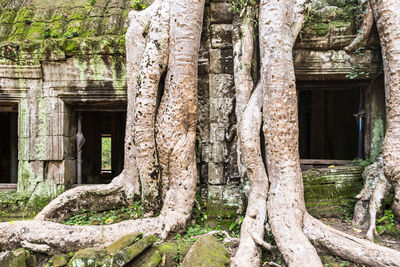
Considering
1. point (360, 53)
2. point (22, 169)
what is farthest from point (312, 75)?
point (22, 169)

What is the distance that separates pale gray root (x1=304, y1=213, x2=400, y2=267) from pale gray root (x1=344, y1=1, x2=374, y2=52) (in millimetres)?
2099

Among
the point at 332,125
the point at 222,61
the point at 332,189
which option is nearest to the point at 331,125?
the point at 332,125

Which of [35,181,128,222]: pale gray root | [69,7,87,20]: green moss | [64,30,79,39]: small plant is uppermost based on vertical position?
[69,7,87,20]: green moss

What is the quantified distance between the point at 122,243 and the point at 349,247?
1.83 metres

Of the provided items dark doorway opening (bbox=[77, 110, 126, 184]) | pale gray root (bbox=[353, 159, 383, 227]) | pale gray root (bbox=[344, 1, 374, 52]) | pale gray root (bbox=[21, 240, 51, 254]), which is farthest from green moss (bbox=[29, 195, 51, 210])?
pale gray root (bbox=[344, 1, 374, 52])

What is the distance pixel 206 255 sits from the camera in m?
1.90

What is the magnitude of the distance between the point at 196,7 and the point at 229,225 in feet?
7.83

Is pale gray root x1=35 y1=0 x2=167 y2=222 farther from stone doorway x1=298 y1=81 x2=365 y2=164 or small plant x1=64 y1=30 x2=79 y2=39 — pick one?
stone doorway x1=298 y1=81 x2=365 y2=164

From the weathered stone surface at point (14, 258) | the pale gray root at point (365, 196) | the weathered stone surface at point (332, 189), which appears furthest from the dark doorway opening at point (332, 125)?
the weathered stone surface at point (14, 258)

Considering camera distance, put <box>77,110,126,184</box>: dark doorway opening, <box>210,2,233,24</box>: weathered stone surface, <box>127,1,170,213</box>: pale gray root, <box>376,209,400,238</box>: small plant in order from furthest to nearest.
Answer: <box>77,110,126,184</box>: dark doorway opening → <box>210,2,233,24</box>: weathered stone surface → <box>127,1,170,213</box>: pale gray root → <box>376,209,400,238</box>: small plant

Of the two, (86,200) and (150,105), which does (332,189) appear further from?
(86,200)

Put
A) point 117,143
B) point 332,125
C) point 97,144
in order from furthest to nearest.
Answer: point 117,143 < point 332,125 < point 97,144

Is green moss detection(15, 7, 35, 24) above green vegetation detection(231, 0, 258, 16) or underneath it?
above

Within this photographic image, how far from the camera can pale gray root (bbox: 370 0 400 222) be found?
2.37m
